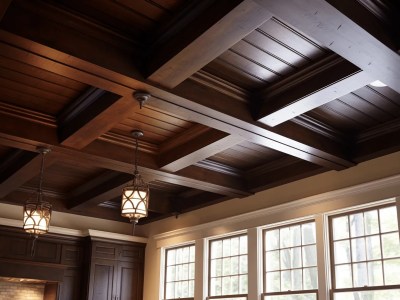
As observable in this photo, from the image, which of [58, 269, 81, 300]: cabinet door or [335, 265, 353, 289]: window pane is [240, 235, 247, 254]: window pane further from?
[58, 269, 81, 300]: cabinet door

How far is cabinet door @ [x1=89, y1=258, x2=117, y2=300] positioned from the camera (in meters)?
8.51

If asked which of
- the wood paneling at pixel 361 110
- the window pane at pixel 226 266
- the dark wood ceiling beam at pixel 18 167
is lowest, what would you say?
the window pane at pixel 226 266

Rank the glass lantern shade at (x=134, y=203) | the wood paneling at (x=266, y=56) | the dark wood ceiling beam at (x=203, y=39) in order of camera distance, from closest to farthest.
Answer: the dark wood ceiling beam at (x=203, y=39), the wood paneling at (x=266, y=56), the glass lantern shade at (x=134, y=203)

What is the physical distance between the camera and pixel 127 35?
160 inches

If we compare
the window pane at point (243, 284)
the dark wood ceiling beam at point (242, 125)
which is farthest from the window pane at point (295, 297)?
the dark wood ceiling beam at point (242, 125)

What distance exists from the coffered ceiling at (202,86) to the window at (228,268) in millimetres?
860

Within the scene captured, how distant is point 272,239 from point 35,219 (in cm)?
314

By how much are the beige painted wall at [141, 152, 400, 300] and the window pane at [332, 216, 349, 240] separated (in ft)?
0.55

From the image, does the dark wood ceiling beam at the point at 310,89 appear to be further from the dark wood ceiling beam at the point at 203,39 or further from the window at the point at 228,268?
the window at the point at 228,268

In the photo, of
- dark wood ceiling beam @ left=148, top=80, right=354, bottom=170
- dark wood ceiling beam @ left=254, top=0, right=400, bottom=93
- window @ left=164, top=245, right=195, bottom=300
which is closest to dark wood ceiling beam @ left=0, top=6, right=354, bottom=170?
dark wood ceiling beam @ left=148, top=80, right=354, bottom=170

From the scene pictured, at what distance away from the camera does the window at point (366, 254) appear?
5.53 m

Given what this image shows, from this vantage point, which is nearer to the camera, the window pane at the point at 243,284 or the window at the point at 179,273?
the window pane at the point at 243,284

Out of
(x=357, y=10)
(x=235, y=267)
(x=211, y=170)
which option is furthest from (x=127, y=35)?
(x=235, y=267)

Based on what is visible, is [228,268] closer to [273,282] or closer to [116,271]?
[273,282]
